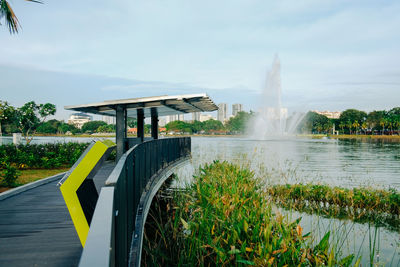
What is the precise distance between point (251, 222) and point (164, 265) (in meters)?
1.73

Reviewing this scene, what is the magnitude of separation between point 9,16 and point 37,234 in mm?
7855

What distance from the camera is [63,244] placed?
15.1ft

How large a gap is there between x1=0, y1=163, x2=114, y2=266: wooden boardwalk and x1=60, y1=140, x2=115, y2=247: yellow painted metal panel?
16.2 inches

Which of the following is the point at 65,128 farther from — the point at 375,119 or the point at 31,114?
the point at 375,119

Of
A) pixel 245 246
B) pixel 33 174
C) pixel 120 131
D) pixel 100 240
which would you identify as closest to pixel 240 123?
pixel 33 174

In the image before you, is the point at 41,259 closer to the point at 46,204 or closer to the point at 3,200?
the point at 46,204

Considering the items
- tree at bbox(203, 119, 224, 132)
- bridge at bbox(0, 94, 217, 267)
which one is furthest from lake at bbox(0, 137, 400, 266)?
tree at bbox(203, 119, 224, 132)

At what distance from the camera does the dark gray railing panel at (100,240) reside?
126 centimetres

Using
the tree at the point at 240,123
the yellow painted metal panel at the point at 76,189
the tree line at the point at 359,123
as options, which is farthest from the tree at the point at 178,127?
the yellow painted metal panel at the point at 76,189

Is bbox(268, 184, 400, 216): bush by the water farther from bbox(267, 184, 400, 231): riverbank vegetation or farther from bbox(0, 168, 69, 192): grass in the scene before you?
bbox(0, 168, 69, 192): grass

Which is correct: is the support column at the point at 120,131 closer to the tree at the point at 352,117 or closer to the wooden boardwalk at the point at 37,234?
the wooden boardwalk at the point at 37,234

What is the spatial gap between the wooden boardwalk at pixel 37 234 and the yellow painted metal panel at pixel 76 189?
412mm

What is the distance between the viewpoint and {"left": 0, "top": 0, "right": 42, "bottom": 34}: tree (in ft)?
32.1

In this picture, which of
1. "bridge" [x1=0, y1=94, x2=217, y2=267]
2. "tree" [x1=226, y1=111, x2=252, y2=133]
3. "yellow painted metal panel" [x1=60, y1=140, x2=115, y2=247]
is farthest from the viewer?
"tree" [x1=226, y1=111, x2=252, y2=133]
